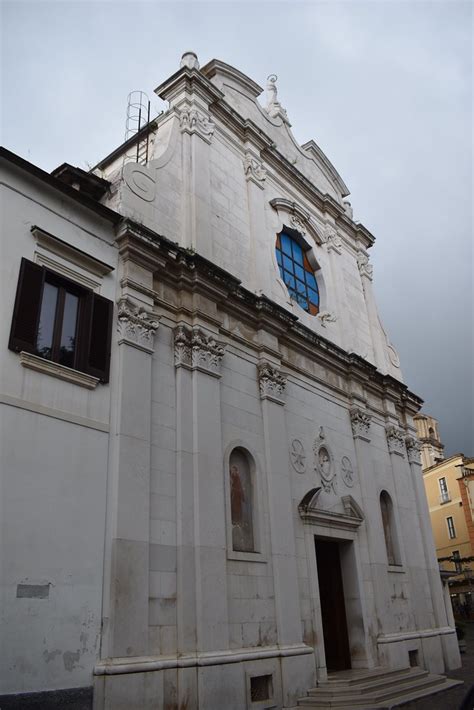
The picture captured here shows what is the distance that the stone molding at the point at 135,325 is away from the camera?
10.3m

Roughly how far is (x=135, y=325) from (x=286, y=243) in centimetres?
814

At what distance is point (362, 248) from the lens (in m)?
21.8

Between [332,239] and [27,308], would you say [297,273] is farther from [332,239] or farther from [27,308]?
[27,308]

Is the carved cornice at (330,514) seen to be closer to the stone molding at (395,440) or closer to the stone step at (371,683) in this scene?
the stone step at (371,683)

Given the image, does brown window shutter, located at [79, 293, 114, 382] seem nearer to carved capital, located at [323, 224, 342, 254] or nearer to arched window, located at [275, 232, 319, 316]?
arched window, located at [275, 232, 319, 316]

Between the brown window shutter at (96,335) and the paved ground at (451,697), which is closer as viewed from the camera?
the brown window shutter at (96,335)

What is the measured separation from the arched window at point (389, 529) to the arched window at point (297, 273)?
19.2ft

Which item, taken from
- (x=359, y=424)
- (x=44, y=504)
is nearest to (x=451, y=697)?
(x=359, y=424)

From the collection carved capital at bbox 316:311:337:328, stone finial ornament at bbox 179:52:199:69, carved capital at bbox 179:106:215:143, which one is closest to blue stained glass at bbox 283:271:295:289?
carved capital at bbox 316:311:337:328

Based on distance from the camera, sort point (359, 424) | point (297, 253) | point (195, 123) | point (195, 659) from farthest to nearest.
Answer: point (297, 253) < point (359, 424) < point (195, 123) < point (195, 659)

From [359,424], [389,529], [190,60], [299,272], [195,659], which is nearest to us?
[195,659]

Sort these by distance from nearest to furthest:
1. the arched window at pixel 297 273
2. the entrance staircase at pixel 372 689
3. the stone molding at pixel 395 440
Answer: the entrance staircase at pixel 372 689
the arched window at pixel 297 273
the stone molding at pixel 395 440

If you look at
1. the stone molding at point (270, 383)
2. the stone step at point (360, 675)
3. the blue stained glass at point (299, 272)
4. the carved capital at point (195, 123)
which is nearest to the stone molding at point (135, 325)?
the stone molding at point (270, 383)

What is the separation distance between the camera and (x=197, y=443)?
10727 millimetres
